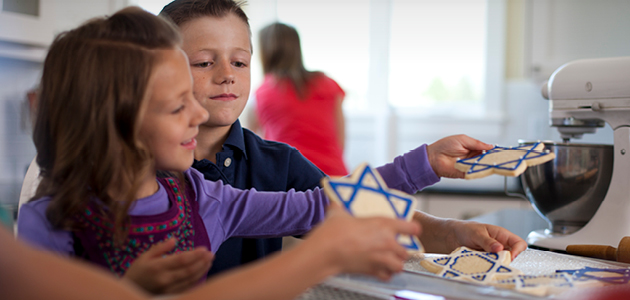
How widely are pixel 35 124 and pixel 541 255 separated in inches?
35.7

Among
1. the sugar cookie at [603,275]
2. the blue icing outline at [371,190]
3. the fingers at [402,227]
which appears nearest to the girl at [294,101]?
the sugar cookie at [603,275]

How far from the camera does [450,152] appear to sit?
3.21 ft

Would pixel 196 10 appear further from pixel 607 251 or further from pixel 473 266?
pixel 607 251

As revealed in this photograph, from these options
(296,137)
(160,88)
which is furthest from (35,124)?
(296,137)

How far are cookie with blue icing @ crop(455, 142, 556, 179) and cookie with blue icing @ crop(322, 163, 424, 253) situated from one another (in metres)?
0.24

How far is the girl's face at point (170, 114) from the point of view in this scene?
708 millimetres

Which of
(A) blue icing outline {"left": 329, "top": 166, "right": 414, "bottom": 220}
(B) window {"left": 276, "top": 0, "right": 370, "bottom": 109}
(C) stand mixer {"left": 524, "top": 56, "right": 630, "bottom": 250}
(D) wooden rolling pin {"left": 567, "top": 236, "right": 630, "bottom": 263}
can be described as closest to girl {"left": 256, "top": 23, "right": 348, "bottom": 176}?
(B) window {"left": 276, "top": 0, "right": 370, "bottom": 109}

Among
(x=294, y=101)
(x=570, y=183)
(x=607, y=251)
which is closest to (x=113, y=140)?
(x=607, y=251)

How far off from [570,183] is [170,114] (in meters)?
0.93

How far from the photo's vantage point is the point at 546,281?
69cm

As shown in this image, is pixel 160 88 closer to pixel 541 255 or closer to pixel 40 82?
pixel 40 82

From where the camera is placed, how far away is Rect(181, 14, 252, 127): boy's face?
1051 mm

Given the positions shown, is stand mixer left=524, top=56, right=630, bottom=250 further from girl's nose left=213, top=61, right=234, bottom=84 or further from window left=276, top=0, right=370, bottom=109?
window left=276, top=0, right=370, bottom=109

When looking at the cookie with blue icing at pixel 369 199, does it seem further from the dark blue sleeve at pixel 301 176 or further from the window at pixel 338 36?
the window at pixel 338 36
